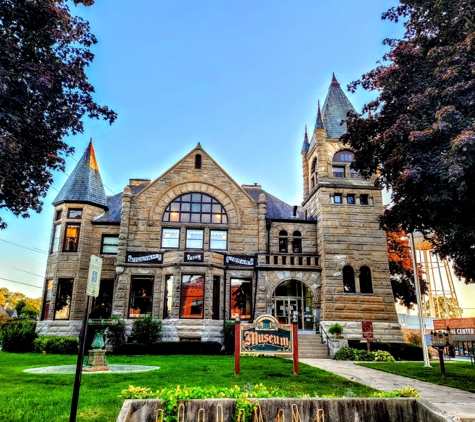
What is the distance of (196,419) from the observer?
5.45 meters

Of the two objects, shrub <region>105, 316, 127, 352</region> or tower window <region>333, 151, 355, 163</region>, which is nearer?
shrub <region>105, 316, 127, 352</region>

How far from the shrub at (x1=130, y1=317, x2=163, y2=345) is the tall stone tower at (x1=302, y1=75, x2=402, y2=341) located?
1020 cm

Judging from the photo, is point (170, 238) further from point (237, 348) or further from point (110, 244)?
point (237, 348)

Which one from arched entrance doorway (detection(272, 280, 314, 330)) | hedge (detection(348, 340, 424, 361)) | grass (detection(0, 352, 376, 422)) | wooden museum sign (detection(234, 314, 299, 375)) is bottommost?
grass (detection(0, 352, 376, 422))

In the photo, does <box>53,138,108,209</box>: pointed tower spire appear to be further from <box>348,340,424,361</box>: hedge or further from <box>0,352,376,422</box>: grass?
<box>348,340,424,361</box>: hedge

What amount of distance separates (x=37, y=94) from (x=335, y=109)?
24.5 m

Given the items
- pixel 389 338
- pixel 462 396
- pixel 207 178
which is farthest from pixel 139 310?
pixel 462 396

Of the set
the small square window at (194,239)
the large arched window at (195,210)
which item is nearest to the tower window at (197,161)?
the large arched window at (195,210)

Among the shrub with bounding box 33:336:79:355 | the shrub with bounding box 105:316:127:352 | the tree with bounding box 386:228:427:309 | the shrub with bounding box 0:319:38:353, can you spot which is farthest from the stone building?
the tree with bounding box 386:228:427:309

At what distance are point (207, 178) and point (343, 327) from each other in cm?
1340

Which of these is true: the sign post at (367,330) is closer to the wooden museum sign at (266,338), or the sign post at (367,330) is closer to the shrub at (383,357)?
the shrub at (383,357)

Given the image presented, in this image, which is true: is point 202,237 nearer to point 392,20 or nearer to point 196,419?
point 392,20

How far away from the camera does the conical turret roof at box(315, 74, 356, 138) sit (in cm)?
3003

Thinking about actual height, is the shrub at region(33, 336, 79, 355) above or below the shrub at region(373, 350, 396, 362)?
above
